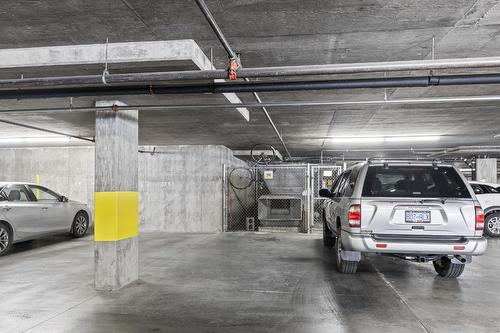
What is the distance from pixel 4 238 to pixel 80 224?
9.08 feet

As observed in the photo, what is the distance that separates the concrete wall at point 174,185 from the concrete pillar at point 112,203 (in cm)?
650

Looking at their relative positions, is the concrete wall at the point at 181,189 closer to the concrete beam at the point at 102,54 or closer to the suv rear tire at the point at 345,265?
the suv rear tire at the point at 345,265

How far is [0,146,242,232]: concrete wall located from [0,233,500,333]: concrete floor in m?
4.37

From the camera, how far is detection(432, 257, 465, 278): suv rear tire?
18.3 ft

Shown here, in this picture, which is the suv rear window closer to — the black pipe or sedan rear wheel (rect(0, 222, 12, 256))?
the black pipe

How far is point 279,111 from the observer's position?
7711mm

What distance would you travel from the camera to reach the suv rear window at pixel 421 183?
490 cm

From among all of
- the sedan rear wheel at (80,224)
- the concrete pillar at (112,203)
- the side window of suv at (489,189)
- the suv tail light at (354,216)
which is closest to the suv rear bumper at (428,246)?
the suv tail light at (354,216)

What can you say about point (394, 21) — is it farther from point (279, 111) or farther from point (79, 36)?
point (279, 111)

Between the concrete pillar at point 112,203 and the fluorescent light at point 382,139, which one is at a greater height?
the fluorescent light at point 382,139

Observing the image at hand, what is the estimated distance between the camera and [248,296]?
4.73 meters

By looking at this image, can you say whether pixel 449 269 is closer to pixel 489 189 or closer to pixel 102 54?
pixel 102 54

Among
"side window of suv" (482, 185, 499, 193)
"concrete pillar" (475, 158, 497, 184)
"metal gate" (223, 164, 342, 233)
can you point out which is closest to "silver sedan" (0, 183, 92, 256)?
"metal gate" (223, 164, 342, 233)

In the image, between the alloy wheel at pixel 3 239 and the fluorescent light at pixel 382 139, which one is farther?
the fluorescent light at pixel 382 139
